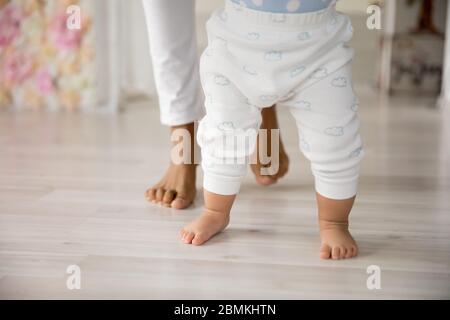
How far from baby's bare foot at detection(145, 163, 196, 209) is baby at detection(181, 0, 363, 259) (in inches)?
7.5

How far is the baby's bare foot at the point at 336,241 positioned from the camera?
0.84m

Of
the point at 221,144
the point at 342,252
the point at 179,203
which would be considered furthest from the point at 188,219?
the point at 342,252

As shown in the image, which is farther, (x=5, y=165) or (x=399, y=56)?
(x=399, y=56)

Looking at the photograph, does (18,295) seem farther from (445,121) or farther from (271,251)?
(445,121)

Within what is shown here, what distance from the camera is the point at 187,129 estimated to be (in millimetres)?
1172

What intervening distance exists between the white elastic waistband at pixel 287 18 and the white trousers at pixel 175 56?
1.01 ft

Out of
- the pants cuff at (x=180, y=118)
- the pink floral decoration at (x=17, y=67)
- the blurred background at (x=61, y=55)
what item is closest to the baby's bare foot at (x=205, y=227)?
the pants cuff at (x=180, y=118)

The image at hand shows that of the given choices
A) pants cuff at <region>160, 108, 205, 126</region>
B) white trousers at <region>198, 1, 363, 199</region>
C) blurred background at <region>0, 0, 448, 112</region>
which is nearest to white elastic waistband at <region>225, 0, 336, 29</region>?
white trousers at <region>198, 1, 363, 199</region>

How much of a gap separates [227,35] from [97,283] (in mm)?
395

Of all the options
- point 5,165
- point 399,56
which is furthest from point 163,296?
point 399,56

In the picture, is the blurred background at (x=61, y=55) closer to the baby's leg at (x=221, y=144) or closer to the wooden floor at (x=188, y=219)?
the wooden floor at (x=188, y=219)

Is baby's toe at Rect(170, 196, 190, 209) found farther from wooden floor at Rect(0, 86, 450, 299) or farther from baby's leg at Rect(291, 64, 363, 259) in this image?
baby's leg at Rect(291, 64, 363, 259)

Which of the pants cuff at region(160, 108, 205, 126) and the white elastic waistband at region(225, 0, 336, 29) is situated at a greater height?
the white elastic waistband at region(225, 0, 336, 29)

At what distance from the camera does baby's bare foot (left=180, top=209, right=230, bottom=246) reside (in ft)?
2.93
